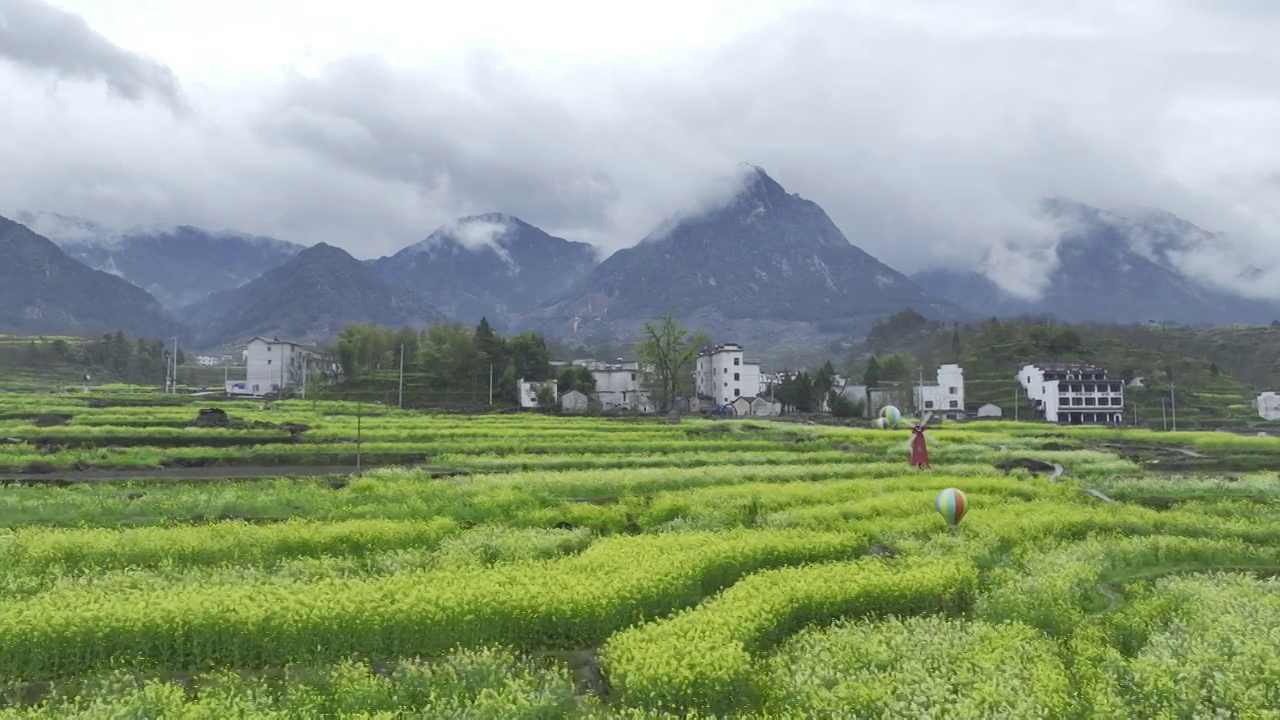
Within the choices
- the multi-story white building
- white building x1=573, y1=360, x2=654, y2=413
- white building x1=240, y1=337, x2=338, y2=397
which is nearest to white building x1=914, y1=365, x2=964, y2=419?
the multi-story white building

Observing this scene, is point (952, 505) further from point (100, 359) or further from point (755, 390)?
point (100, 359)

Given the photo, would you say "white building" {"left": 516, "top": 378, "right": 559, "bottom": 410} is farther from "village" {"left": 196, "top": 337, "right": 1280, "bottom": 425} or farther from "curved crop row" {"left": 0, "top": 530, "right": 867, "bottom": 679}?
"curved crop row" {"left": 0, "top": 530, "right": 867, "bottom": 679}

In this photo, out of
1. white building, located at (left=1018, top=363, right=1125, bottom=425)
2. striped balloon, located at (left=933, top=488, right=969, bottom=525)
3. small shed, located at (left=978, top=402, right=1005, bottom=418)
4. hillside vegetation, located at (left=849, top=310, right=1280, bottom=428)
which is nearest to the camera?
striped balloon, located at (left=933, top=488, right=969, bottom=525)

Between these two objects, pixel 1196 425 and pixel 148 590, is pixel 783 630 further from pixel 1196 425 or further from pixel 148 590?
pixel 1196 425

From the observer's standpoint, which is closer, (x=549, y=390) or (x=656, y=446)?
(x=656, y=446)

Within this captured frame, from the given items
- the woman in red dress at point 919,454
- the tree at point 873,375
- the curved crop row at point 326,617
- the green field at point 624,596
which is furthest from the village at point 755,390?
the curved crop row at point 326,617

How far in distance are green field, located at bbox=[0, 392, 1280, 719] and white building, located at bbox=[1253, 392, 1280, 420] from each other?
9686 centimetres

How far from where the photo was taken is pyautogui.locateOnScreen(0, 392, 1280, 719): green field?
10.8 metres

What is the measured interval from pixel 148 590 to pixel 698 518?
46.2 ft

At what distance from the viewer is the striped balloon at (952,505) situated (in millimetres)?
22875

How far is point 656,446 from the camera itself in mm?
47344

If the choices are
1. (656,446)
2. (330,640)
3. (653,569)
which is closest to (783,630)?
(653,569)

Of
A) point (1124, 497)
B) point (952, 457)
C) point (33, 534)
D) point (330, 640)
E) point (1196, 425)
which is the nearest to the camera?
point (330, 640)

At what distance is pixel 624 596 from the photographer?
14.2 metres
